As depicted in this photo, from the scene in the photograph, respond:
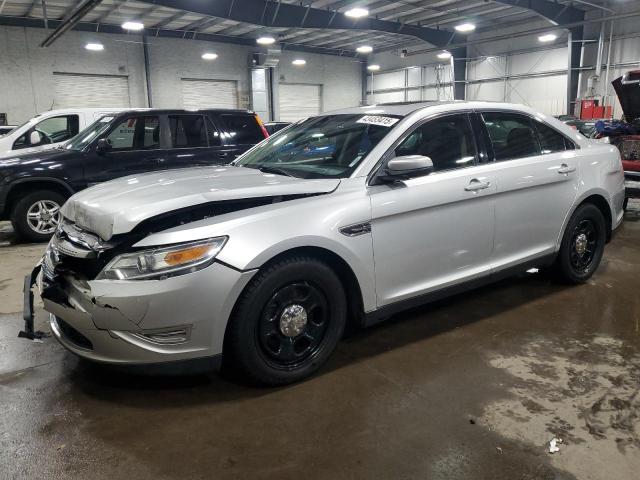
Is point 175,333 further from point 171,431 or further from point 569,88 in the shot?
point 569,88

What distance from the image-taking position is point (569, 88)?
52.7 feet

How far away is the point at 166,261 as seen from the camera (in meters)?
2.38

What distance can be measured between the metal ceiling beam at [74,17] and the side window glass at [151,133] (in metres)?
6.61

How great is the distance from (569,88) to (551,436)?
16.5 metres

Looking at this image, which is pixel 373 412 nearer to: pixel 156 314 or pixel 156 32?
pixel 156 314

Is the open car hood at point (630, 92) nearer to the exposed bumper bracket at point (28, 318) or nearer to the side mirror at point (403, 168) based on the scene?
the side mirror at point (403, 168)

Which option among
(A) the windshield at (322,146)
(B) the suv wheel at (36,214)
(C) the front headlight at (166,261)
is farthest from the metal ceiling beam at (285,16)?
(C) the front headlight at (166,261)

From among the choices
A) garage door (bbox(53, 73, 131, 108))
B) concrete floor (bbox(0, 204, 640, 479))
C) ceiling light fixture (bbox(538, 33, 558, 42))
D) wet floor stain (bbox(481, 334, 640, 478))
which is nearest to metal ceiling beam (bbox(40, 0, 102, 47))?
garage door (bbox(53, 73, 131, 108))

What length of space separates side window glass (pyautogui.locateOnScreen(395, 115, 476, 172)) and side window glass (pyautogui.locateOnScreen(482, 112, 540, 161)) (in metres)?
0.24

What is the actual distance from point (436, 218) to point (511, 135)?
1112mm

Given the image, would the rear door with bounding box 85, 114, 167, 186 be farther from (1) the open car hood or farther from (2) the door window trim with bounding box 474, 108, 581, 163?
(1) the open car hood

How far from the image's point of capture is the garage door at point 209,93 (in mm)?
18750

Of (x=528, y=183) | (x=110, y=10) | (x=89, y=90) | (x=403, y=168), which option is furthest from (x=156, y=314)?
(x=89, y=90)

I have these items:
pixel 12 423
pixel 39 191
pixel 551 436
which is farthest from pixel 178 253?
pixel 39 191
